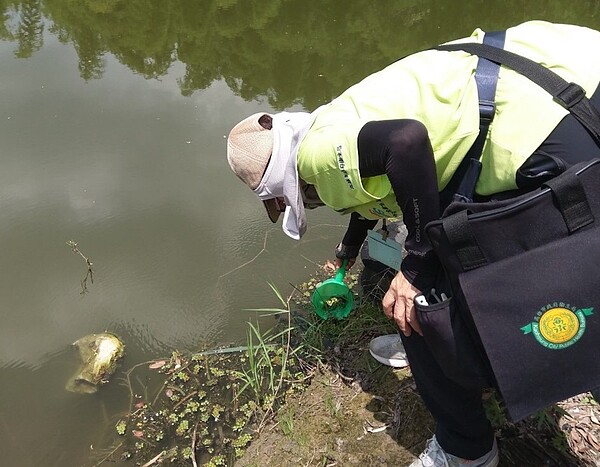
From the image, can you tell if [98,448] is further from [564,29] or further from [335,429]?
[564,29]

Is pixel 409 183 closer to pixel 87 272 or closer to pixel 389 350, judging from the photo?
pixel 389 350

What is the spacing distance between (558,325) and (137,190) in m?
3.38

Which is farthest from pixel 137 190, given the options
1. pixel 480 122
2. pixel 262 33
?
pixel 262 33

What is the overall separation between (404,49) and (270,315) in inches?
174

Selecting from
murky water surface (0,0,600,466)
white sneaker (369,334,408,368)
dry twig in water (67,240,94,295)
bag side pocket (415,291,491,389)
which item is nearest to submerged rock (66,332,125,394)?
murky water surface (0,0,600,466)

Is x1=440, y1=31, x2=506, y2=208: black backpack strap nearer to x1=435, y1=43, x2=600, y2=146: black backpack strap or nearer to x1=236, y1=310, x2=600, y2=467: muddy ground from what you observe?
x1=435, y1=43, x2=600, y2=146: black backpack strap

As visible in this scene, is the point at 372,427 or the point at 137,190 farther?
the point at 137,190

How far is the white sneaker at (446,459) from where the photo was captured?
1.79m

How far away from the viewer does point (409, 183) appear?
4.87 feet

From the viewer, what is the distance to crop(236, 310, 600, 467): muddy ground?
75.7 inches

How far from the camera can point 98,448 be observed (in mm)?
2566

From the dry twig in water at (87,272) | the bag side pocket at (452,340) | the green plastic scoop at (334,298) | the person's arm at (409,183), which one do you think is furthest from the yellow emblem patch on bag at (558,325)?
the dry twig in water at (87,272)

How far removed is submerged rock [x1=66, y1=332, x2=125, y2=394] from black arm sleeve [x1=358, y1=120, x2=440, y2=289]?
191 centimetres

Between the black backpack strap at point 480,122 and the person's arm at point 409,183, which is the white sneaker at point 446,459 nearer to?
the person's arm at point 409,183
